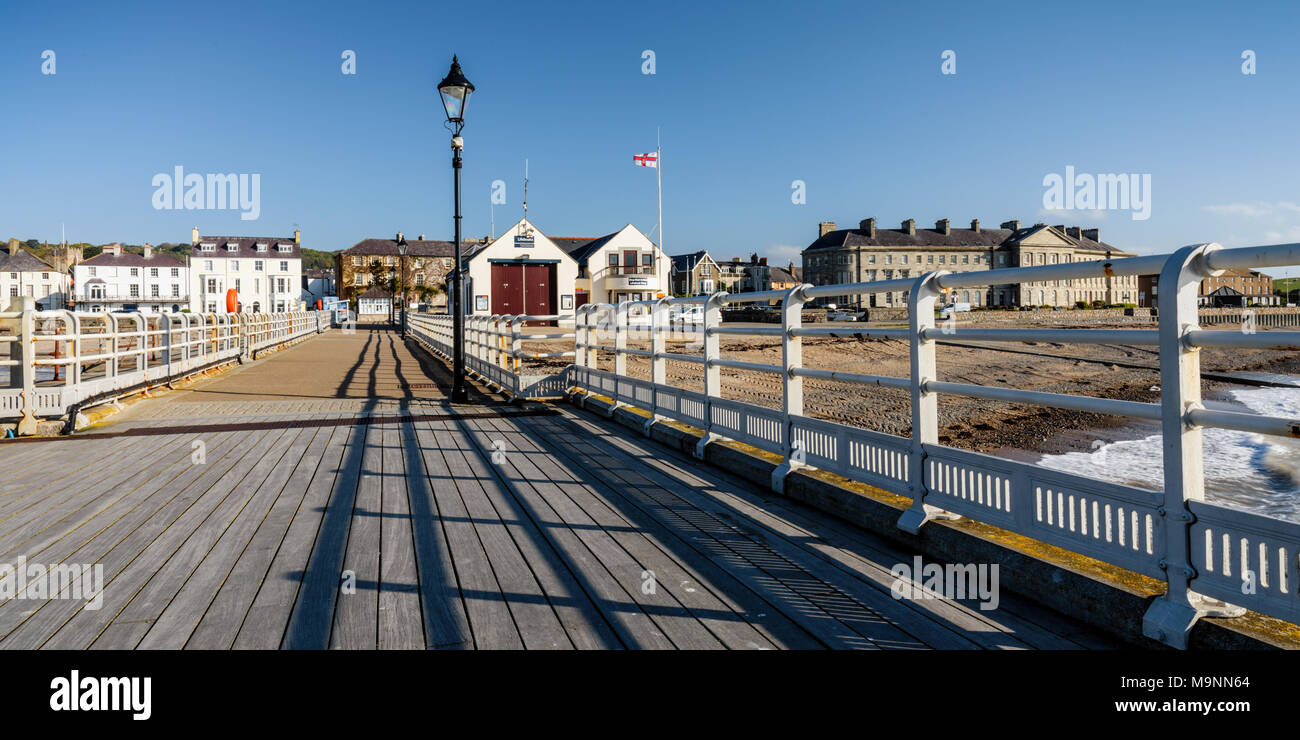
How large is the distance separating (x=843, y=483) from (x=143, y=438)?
665 centimetres

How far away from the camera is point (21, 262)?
92.7 meters

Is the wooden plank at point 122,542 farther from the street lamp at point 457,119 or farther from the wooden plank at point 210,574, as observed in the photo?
the street lamp at point 457,119

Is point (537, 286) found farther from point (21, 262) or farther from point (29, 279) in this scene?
point (21, 262)

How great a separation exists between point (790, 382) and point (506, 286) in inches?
2019

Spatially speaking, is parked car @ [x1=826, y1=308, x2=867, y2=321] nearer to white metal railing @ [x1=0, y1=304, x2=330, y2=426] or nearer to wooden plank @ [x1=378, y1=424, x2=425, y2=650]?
white metal railing @ [x1=0, y1=304, x2=330, y2=426]

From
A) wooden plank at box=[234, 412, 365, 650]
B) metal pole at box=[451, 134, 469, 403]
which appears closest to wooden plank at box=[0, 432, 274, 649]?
wooden plank at box=[234, 412, 365, 650]

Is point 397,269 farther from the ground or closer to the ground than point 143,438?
farther from the ground

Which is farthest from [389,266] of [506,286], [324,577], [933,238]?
[324,577]

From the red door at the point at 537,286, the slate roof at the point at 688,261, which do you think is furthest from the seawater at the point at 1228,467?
the slate roof at the point at 688,261

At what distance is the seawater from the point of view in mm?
8656
